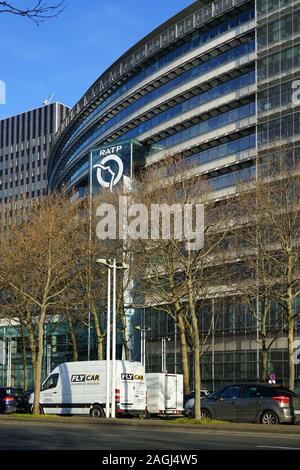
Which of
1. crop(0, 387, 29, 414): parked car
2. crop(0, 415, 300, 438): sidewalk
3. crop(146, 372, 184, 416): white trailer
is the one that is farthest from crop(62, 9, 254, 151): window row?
crop(0, 415, 300, 438): sidewalk

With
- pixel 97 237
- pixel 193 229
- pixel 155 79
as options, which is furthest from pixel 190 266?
pixel 155 79

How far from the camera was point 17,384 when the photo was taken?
7306 centimetres

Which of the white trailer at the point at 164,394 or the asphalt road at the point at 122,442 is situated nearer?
the asphalt road at the point at 122,442

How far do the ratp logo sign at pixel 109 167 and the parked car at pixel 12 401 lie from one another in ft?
107

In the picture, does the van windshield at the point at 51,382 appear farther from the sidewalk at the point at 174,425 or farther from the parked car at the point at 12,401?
the parked car at the point at 12,401

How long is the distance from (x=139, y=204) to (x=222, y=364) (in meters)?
28.8

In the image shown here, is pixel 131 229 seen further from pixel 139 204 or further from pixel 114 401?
pixel 114 401

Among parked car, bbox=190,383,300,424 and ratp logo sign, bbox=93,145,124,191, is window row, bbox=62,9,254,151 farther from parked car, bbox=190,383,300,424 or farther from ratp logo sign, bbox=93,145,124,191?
parked car, bbox=190,383,300,424

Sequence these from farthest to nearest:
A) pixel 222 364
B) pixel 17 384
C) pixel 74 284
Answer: pixel 17 384 → pixel 222 364 → pixel 74 284

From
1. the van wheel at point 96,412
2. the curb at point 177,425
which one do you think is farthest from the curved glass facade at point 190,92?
the curb at point 177,425

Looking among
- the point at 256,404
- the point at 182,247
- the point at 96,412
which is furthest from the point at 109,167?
the point at 256,404

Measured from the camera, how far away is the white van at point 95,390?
29469 millimetres

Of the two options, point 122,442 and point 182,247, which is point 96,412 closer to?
point 182,247

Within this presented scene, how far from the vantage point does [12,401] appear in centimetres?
3466
